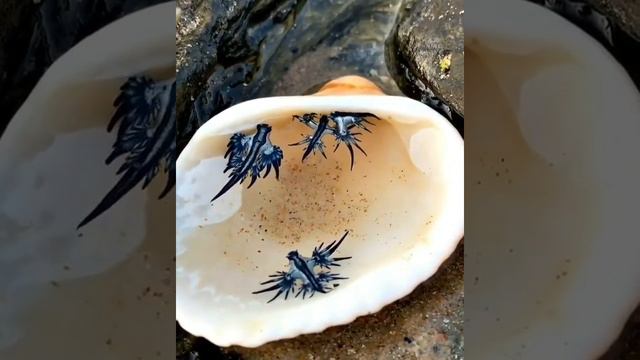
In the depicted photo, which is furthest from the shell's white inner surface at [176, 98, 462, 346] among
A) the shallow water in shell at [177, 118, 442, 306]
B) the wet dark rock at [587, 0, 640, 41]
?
the wet dark rock at [587, 0, 640, 41]

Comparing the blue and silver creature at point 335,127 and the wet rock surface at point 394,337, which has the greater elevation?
the blue and silver creature at point 335,127

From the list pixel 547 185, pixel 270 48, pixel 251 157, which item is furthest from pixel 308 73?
pixel 547 185

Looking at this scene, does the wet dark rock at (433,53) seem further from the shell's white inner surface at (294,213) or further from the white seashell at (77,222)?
the white seashell at (77,222)

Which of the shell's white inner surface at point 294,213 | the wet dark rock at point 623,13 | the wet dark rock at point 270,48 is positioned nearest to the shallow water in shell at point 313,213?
the shell's white inner surface at point 294,213

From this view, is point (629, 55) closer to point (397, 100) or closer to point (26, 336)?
point (397, 100)

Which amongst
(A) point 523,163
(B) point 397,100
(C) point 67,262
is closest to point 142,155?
(C) point 67,262

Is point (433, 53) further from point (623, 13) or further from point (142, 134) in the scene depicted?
point (142, 134)

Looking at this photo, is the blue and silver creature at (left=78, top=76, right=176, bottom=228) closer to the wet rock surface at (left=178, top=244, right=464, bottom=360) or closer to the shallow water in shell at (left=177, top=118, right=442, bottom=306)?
the shallow water in shell at (left=177, top=118, right=442, bottom=306)
